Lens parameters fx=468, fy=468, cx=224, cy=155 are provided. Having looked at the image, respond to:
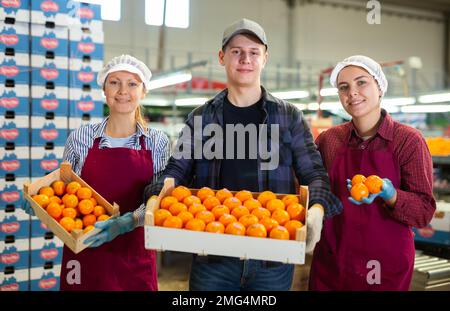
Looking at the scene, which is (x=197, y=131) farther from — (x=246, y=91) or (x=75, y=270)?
(x=75, y=270)

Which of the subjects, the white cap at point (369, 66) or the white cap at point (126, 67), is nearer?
the white cap at point (369, 66)

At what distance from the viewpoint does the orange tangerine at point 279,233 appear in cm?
174

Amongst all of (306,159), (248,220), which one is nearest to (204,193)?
(248,220)

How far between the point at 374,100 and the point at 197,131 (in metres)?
0.85

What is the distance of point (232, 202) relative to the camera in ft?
6.32

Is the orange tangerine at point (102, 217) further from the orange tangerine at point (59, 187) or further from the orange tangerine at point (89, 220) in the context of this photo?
the orange tangerine at point (59, 187)

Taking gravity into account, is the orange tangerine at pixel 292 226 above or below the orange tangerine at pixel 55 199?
below

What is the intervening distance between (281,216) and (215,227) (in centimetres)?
27

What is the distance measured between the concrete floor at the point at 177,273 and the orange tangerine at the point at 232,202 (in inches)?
94.9

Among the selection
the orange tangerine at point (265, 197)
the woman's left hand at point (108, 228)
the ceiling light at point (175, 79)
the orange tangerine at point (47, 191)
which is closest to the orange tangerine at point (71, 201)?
the orange tangerine at point (47, 191)

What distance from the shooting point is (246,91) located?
2.11 metres

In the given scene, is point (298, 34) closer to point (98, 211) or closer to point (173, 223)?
point (98, 211)

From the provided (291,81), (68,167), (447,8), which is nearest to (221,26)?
(291,81)

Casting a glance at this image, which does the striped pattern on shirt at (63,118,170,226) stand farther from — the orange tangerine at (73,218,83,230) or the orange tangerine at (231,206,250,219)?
the orange tangerine at (231,206,250,219)
